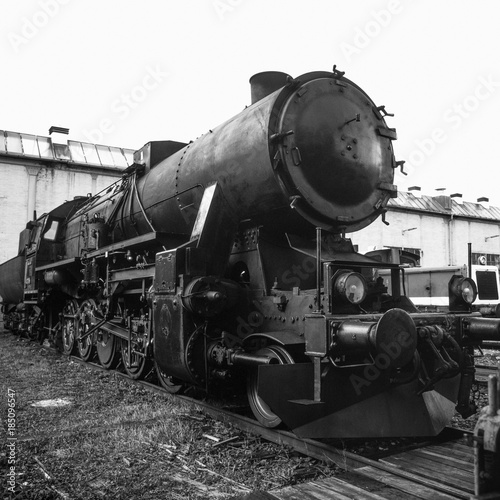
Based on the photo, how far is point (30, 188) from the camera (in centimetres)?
2034

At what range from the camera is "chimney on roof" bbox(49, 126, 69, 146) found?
75.6 feet

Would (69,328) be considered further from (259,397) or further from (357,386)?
(357,386)

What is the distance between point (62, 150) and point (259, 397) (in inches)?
815

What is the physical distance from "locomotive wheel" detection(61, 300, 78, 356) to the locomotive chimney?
6.34 metres

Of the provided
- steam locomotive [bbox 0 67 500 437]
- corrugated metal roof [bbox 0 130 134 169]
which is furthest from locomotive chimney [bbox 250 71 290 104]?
corrugated metal roof [bbox 0 130 134 169]

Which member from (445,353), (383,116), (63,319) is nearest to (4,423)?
(445,353)

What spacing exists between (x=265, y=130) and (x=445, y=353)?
103 inches

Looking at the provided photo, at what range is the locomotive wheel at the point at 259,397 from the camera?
175 inches

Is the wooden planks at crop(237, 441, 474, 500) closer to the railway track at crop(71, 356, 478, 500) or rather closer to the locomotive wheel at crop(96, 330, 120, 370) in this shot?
the railway track at crop(71, 356, 478, 500)

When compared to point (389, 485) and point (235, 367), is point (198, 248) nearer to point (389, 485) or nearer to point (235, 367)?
point (235, 367)

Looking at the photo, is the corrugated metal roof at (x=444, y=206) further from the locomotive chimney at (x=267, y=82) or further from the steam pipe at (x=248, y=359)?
the steam pipe at (x=248, y=359)

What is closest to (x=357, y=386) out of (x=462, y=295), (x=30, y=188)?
(x=462, y=295)

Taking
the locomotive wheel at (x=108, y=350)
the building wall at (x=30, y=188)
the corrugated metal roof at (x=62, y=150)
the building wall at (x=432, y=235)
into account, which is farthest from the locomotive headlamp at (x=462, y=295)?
the building wall at (x=432, y=235)

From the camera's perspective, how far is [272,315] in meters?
4.91
